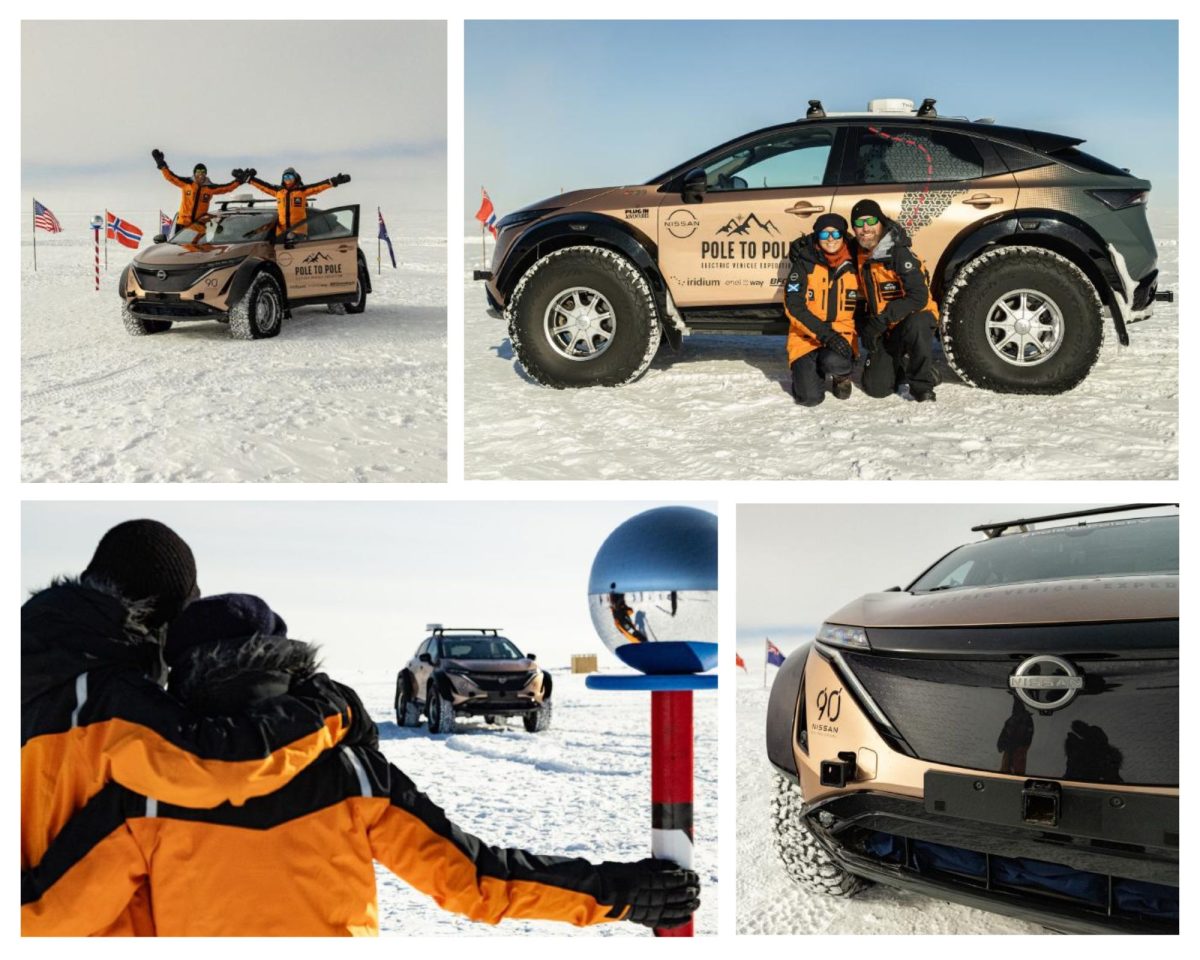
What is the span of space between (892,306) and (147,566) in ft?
13.1

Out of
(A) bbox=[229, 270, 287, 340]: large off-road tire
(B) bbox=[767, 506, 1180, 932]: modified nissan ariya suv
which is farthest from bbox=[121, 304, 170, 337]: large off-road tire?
(B) bbox=[767, 506, 1180, 932]: modified nissan ariya suv

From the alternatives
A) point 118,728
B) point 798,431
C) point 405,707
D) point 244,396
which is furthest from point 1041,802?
point 405,707

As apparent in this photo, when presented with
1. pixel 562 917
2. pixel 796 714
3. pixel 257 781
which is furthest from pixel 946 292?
pixel 257 781

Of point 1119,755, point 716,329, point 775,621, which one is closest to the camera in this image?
point 1119,755

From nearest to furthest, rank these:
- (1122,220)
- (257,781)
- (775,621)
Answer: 1. (257,781)
2. (775,621)
3. (1122,220)

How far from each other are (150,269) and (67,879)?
6135 millimetres

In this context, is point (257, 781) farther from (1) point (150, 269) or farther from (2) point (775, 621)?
(1) point (150, 269)

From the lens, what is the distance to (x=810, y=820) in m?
3.55

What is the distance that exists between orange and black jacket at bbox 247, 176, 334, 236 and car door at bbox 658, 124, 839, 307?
3.69 m

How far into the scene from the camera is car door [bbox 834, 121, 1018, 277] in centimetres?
570

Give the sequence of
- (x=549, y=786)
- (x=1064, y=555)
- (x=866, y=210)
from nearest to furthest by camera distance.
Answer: (x=1064, y=555) → (x=866, y=210) → (x=549, y=786)

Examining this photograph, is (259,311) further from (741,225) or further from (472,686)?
(741,225)

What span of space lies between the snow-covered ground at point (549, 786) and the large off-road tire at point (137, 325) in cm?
293

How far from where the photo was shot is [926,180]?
578 cm
